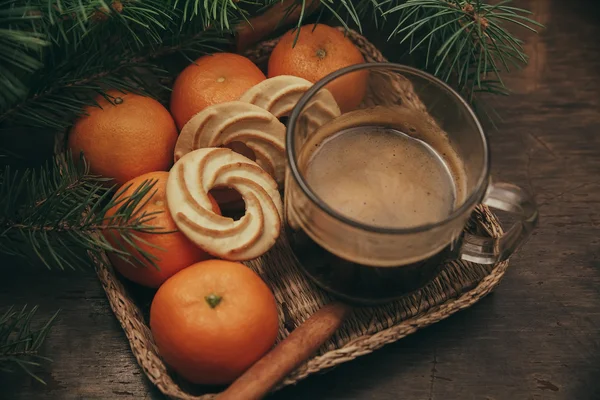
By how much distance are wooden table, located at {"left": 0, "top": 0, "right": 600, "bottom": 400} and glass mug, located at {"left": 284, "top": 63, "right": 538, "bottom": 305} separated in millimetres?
118

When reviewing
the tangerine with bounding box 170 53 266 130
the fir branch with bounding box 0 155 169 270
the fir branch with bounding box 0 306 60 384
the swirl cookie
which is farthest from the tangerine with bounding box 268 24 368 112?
the fir branch with bounding box 0 306 60 384

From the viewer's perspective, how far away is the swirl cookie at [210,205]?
0.78 meters

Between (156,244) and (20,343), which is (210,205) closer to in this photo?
(156,244)

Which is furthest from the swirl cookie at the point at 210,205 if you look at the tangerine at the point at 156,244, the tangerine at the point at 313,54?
the tangerine at the point at 313,54

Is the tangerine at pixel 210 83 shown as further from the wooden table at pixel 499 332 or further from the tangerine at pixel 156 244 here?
the wooden table at pixel 499 332

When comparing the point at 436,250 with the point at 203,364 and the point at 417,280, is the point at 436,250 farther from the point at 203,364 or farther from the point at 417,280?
the point at 203,364

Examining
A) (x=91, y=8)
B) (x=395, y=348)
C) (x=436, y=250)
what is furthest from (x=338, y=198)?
(x=91, y=8)

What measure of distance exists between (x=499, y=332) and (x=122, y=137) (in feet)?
1.75

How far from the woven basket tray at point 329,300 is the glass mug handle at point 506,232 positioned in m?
0.05

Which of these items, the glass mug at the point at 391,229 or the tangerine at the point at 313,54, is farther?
the tangerine at the point at 313,54

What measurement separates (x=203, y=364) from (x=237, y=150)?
284 mm

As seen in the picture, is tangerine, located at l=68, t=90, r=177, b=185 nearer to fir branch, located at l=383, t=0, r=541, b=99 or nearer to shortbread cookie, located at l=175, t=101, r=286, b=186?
shortbread cookie, located at l=175, t=101, r=286, b=186

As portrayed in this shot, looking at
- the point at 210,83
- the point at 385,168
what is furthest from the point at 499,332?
the point at 210,83

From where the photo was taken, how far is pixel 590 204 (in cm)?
96
